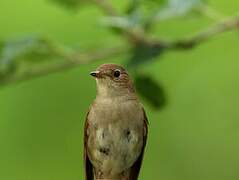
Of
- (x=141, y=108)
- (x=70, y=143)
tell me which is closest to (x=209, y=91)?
(x=70, y=143)

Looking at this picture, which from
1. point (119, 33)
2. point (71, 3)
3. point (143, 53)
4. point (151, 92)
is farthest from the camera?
point (71, 3)

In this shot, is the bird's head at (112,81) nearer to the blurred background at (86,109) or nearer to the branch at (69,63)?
the branch at (69,63)

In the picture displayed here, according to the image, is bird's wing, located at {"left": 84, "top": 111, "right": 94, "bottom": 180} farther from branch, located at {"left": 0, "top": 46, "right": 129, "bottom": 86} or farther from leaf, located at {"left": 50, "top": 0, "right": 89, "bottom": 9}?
leaf, located at {"left": 50, "top": 0, "right": 89, "bottom": 9}

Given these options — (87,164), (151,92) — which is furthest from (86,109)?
(87,164)

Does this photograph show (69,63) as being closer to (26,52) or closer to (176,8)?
(26,52)

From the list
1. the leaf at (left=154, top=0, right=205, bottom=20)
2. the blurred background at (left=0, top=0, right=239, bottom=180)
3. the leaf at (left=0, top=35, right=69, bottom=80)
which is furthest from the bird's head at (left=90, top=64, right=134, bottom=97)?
the blurred background at (left=0, top=0, right=239, bottom=180)
